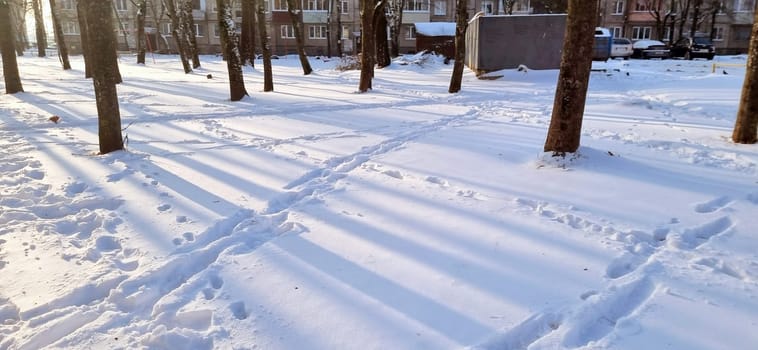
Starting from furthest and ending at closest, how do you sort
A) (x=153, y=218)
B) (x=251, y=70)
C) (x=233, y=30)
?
(x=251, y=70) < (x=233, y=30) < (x=153, y=218)

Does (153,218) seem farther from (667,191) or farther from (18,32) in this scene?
(18,32)

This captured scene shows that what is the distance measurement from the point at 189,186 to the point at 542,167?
414 centimetres

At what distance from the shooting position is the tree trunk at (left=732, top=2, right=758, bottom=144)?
6.82 m

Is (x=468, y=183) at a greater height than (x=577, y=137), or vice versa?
(x=577, y=137)

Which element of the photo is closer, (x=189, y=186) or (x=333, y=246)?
(x=333, y=246)

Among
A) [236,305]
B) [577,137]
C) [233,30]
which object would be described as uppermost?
[233,30]

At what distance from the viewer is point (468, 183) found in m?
5.63

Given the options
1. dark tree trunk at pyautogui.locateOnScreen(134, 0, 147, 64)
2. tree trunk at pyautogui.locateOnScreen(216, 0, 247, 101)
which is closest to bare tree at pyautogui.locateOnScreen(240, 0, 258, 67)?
dark tree trunk at pyautogui.locateOnScreen(134, 0, 147, 64)

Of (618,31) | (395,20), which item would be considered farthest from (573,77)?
(618,31)

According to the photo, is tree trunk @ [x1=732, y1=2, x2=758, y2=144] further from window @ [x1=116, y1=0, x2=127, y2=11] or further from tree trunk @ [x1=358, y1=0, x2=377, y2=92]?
window @ [x1=116, y1=0, x2=127, y2=11]

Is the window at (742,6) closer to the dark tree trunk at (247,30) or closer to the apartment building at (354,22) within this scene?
the apartment building at (354,22)

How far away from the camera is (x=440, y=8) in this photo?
4919 centimetres

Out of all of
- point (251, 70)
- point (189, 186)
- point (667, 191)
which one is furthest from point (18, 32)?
point (667, 191)

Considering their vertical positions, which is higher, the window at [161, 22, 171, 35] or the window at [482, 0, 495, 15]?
the window at [482, 0, 495, 15]
